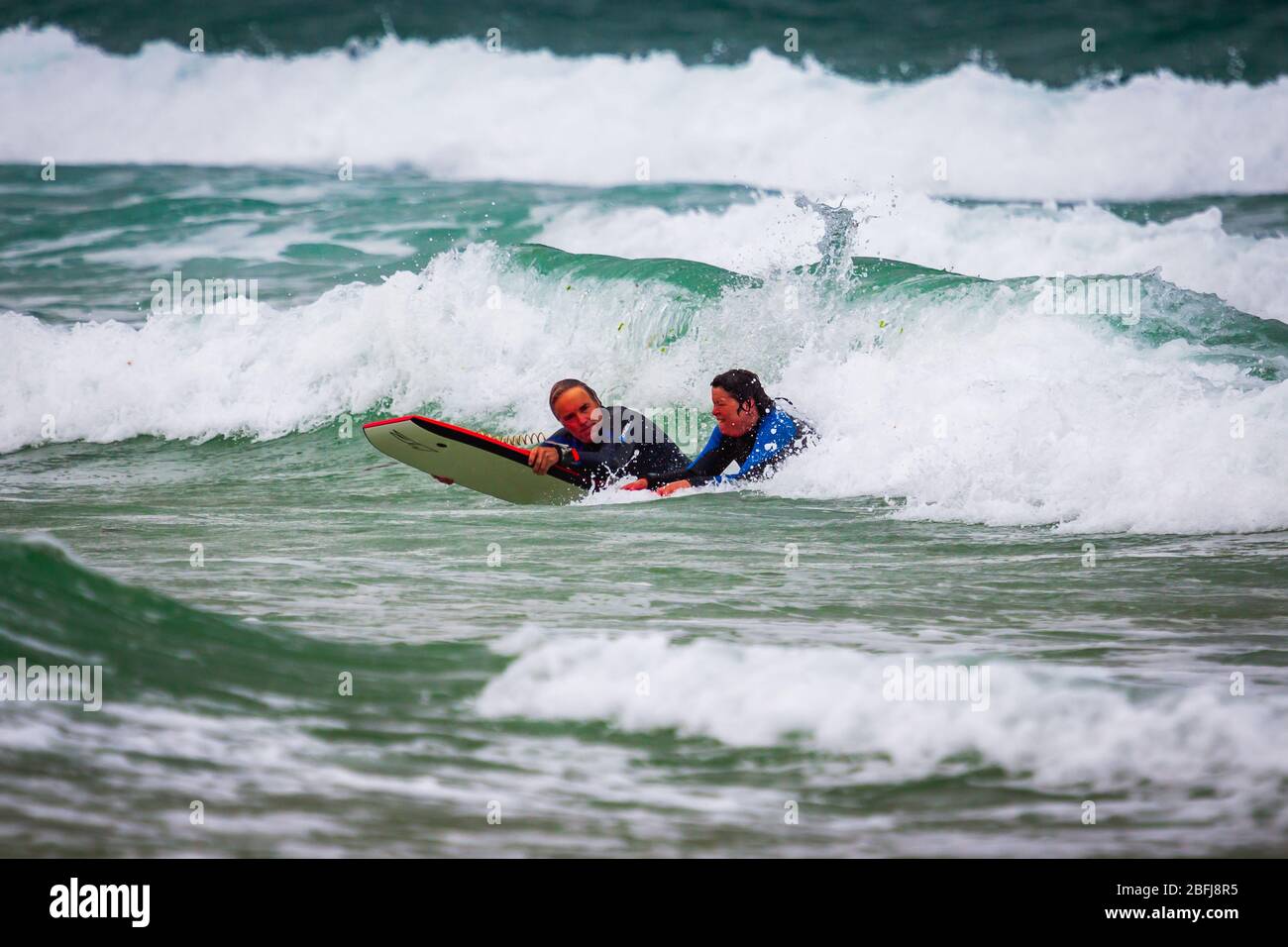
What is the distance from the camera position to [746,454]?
8133mm

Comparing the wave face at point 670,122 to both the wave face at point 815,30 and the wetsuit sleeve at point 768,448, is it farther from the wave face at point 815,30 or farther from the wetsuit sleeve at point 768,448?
the wetsuit sleeve at point 768,448

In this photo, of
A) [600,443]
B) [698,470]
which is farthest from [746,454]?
[600,443]

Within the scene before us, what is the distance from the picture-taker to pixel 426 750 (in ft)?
12.5

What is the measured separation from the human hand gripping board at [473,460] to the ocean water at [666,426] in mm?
221

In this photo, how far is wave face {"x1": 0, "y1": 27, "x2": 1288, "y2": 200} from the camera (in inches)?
757

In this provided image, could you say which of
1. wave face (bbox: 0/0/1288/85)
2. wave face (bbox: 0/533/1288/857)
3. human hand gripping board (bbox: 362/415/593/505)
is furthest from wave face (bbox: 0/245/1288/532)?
wave face (bbox: 0/0/1288/85)

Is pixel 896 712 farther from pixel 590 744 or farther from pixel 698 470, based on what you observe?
pixel 698 470

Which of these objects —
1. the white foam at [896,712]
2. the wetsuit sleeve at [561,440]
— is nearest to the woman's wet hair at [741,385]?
the wetsuit sleeve at [561,440]

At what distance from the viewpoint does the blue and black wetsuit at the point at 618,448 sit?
7723 millimetres

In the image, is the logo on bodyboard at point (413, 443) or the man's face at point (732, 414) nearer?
the man's face at point (732, 414)

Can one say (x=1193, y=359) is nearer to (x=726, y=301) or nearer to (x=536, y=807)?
(x=726, y=301)

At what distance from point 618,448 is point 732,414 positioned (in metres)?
0.68

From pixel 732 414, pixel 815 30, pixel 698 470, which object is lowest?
pixel 698 470

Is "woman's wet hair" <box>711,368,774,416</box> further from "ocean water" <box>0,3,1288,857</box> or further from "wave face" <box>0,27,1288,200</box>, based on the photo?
"wave face" <box>0,27,1288,200</box>
